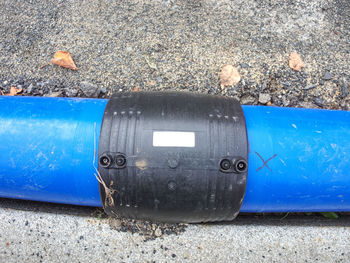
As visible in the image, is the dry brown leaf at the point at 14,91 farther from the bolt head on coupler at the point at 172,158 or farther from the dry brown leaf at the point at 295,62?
the dry brown leaf at the point at 295,62

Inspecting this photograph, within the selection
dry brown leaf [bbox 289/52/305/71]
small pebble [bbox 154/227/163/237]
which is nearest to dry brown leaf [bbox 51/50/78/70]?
small pebble [bbox 154/227/163/237]

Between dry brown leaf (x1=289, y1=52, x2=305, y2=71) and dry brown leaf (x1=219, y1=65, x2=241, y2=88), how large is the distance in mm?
294

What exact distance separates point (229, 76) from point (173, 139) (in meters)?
0.68

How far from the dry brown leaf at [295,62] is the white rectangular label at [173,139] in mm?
860

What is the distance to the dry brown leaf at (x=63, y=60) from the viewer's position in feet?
5.00

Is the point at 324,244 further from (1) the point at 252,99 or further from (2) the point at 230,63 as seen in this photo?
(2) the point at 230,63

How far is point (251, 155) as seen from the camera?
1.03 m

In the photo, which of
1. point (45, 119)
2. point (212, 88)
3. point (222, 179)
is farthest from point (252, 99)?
point (45, 119)

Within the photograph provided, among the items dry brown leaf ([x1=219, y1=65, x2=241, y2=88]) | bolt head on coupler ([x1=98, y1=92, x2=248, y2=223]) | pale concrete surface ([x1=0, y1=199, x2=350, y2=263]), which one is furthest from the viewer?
dry brown leaf ([x1=219, y1=65, x2=241, y2=88])

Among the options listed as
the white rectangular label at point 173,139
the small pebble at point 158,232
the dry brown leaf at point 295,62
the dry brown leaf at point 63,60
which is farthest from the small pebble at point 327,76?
the dry brown leaf at point 63,60

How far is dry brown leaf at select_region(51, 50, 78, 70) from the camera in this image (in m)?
1.53

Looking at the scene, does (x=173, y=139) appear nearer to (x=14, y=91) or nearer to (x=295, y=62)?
(x=295, y=62)

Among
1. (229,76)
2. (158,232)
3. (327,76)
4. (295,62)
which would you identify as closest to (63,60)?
(229,76)

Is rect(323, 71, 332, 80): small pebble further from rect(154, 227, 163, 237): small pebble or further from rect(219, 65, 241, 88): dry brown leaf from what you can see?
rect(154, 227, 163, 237): small pebble
